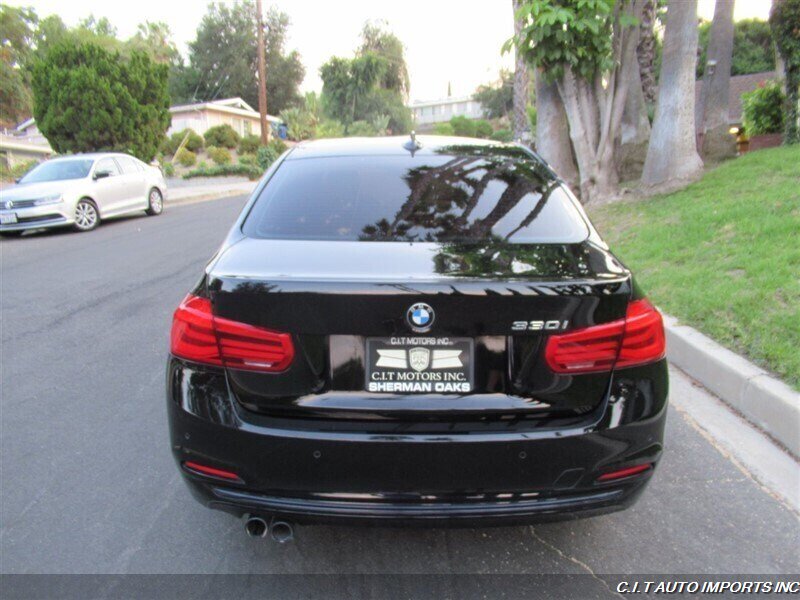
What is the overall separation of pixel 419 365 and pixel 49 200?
12799mm

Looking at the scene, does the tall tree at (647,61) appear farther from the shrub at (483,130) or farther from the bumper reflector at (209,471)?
the shrub at (483,130)

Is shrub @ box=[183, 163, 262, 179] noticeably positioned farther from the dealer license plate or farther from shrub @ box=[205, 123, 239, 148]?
the dealer license plate

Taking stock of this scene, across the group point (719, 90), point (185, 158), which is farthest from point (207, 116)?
point (719, 90)

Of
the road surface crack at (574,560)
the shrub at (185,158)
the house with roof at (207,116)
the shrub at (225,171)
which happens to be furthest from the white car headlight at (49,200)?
the house with roof at (207,116)

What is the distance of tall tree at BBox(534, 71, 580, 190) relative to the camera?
11789mm

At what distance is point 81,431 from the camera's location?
3.84 m

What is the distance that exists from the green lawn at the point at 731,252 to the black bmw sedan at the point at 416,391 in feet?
7.01

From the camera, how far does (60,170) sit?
13.9 meters

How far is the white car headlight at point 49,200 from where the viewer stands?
12.6m

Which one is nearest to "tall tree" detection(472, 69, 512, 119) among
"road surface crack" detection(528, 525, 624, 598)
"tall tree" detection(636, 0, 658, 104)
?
"tall tree" detection(636, 0, 658, 104)

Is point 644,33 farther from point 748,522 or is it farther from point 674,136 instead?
point 748,522

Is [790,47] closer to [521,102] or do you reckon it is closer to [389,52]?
[521,102]

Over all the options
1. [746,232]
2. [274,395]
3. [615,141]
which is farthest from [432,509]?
[615,141]

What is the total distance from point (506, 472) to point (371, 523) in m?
0.50
